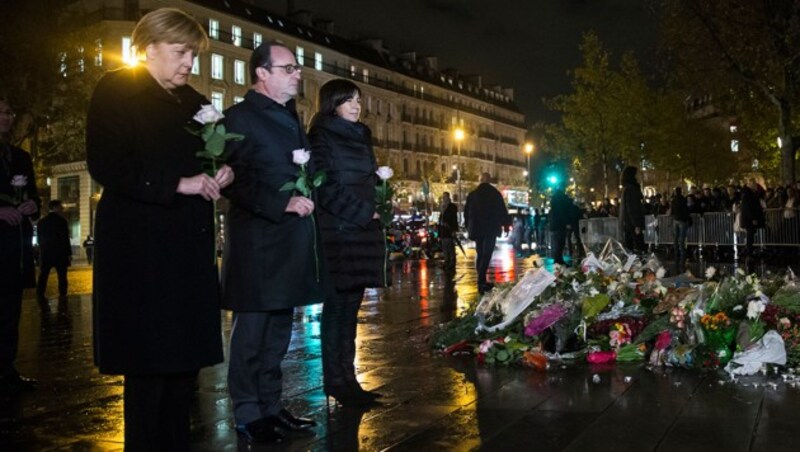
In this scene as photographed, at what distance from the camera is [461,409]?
5332 millimetres

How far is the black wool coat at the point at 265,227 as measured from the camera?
183 inches

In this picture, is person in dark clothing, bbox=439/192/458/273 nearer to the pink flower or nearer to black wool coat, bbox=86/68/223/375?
the pink flower

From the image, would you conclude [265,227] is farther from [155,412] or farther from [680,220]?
[680,220]

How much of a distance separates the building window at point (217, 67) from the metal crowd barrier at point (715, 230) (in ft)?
144

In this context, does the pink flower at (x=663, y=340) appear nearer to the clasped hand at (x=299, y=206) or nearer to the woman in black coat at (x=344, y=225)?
the woman in black coat at (x=344, y=225)

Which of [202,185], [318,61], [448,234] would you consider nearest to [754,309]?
[202,185]

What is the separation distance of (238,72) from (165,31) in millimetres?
73422

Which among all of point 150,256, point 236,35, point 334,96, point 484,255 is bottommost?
point 484,255

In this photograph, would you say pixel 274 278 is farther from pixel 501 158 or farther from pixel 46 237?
pixel 501 158

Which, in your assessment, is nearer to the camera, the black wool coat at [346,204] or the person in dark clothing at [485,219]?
the black wool coat at [346,204]

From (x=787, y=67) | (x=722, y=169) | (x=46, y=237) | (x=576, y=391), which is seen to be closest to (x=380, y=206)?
(x=576, y=391)

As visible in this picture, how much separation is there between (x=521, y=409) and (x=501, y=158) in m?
130

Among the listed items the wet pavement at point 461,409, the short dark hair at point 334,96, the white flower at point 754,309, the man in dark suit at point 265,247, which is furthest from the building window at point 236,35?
the man in dark suit at point 265,247

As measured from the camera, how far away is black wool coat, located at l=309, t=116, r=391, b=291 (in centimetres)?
557
